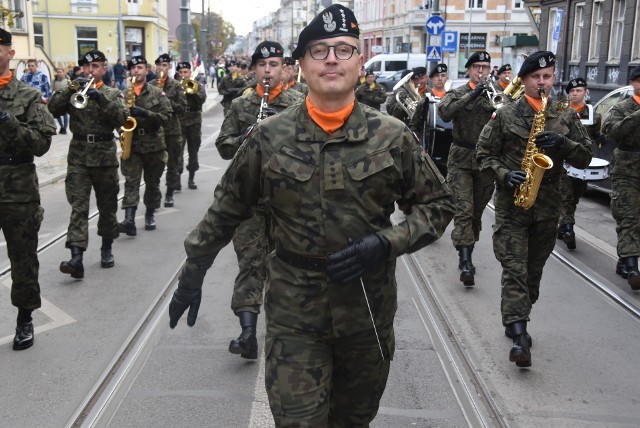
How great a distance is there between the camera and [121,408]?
15.2ft

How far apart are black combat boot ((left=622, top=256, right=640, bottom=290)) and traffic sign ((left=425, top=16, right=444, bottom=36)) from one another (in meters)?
14.5

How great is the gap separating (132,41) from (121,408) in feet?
172

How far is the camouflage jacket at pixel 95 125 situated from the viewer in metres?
7.50

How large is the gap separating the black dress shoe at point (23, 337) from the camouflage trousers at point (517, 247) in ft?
11.3

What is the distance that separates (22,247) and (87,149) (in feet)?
6.93

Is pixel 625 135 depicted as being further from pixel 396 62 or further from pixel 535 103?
pixel 396 62

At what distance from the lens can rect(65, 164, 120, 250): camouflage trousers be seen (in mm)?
7508

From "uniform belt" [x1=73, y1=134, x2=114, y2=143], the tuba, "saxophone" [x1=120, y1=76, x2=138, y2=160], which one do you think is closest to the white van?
the tuba

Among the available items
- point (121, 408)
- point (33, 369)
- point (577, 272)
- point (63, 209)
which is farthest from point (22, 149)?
point (63, 209)

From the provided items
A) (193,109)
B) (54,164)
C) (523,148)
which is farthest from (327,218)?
(54,164)

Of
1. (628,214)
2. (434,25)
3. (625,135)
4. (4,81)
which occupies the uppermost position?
(434,25)

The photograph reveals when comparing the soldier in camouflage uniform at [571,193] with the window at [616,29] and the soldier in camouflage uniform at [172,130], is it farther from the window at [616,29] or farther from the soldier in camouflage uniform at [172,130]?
the window at [616,29]

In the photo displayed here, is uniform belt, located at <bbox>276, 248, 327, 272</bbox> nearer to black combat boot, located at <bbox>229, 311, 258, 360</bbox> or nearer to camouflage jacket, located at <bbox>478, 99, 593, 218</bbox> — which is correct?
black combat boot, located at <bbox>229, 311, 258, 360</bbox>

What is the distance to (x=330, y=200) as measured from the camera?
306cm
